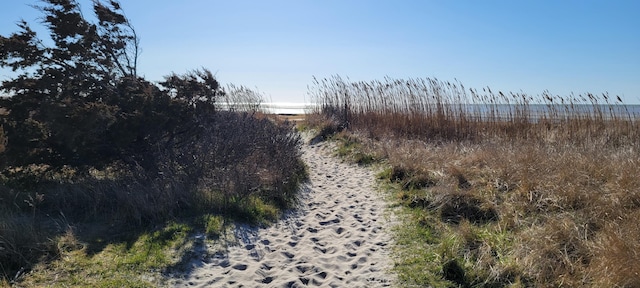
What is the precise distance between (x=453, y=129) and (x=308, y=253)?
823 cm

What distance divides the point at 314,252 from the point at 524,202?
2588 mm

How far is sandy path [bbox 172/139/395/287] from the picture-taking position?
4.08 metres

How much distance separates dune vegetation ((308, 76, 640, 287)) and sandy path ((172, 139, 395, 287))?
33 centimetres

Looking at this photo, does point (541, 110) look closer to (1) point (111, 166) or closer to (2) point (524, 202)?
(2) point (524, 202)

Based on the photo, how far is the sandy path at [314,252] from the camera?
4.08m

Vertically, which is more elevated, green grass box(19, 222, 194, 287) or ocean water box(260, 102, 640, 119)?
ocean water box(260, 102, 640, 119)

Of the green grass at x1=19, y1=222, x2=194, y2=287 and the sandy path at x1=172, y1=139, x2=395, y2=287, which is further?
the sandy path at x1=172, y1=139, x2=395, y2=287

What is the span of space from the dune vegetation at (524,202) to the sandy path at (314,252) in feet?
1.07

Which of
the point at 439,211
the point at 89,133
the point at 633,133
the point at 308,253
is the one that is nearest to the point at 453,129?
the point at 633,133

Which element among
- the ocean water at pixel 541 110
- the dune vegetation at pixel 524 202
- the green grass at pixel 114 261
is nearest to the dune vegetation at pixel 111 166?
the green grass at pixel 114 261

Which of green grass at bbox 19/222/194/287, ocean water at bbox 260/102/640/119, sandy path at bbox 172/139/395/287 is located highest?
ocean water at bbox 260/102/640/119

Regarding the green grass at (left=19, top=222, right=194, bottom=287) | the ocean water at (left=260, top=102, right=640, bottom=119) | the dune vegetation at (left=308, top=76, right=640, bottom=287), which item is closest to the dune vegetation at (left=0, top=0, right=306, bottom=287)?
the green grass at (left=19, top=222, right=194, bottom=287)

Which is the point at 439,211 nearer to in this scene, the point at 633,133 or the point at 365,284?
the point at 365,284

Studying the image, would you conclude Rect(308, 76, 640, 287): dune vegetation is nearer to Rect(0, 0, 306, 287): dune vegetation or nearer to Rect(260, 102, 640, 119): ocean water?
Rect(260, 102, 640, 119): ocean water
